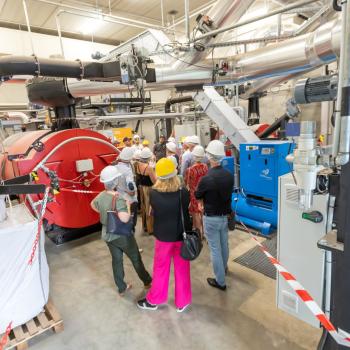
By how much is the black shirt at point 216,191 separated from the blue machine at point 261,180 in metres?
1.43

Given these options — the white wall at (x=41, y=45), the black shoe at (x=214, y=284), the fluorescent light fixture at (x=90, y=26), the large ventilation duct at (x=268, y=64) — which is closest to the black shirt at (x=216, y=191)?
the black shoe at (x=214, y=284)

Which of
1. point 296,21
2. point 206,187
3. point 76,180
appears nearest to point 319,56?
point 206,187

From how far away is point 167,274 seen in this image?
2486 millimetres

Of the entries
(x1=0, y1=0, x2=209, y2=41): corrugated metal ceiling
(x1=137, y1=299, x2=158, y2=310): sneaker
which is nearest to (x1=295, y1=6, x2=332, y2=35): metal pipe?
(x1=137, y1=299, x2=158, y2=310): sneaker

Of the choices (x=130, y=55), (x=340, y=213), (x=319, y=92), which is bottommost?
(x=340, y=213)

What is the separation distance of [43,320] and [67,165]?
2054 mm

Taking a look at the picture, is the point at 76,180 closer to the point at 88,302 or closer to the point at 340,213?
the point at 88,302

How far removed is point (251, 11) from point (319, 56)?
4452 millimetres

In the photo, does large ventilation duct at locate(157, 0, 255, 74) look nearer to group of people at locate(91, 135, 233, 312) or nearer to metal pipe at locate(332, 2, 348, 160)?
group of people at locate(91, 135, 233, 312)

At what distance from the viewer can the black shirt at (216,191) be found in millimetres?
2598

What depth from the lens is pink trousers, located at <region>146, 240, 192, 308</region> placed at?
2.41 meters

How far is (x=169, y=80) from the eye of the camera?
10.9ft

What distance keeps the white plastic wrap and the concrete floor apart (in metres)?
0.34

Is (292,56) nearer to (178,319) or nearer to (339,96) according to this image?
(339,96)
